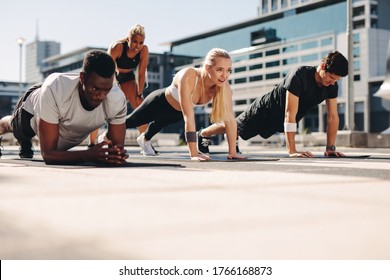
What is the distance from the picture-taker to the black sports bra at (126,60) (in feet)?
25.3

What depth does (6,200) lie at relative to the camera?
2.15 metres

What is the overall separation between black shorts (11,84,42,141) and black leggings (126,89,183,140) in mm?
1661

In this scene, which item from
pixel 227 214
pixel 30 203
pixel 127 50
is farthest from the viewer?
pixel 127 50

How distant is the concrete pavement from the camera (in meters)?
1.24

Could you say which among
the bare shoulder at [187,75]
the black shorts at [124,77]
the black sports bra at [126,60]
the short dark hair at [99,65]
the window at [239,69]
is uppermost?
the window at [239,69]

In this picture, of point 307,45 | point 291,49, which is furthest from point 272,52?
point 307,45

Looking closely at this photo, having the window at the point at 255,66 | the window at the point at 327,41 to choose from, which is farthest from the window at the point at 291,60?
the window at the point at 327,41

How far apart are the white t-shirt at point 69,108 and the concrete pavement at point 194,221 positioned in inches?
68.4

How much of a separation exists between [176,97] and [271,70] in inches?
3542

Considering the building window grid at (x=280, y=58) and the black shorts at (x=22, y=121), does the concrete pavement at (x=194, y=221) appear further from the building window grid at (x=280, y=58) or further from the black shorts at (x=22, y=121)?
the building window grid at (x=280, y=58)

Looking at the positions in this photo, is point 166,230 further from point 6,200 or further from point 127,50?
point 127,50

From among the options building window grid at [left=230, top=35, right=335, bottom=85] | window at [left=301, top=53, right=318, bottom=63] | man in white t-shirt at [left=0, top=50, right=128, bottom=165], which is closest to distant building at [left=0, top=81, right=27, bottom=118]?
building window grid at [left=230, top=35, right=335, bottom=85]
